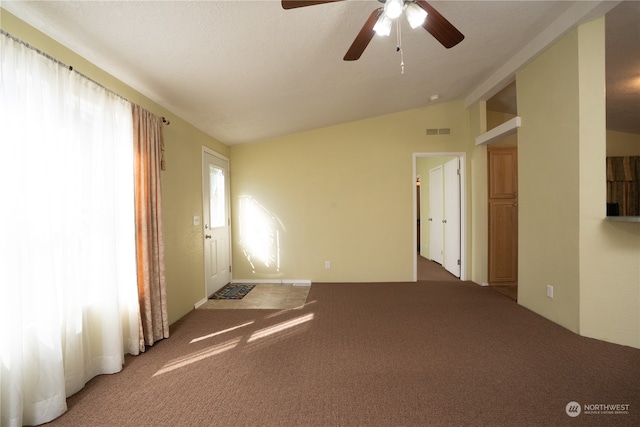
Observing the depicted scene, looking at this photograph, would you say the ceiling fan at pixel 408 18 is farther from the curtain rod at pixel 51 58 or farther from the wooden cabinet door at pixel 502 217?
the wooden cabinet door at pixel 502 217

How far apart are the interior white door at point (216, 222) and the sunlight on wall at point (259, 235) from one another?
0.86ft

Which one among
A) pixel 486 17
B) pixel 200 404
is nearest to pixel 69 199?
pixel 200 404

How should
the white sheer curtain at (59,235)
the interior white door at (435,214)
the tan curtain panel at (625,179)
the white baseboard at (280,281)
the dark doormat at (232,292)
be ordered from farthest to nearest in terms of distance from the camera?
the interior white door at (435,214)
the tan curtain panel at (625,179)
the white baseboard at (280,281)
the dark doormat at (232,292)
the white sheer curtain at (59,235)

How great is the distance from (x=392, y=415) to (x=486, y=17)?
128 inches

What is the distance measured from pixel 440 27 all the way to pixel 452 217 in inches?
149

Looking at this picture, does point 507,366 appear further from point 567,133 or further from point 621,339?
point 567,133

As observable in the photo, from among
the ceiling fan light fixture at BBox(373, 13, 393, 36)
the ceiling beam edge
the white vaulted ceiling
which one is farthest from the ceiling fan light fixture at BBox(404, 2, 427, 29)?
the ceiling beam edge

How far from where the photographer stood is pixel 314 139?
468cm

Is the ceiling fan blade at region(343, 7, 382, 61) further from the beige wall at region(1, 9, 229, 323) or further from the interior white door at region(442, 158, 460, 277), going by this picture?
the interior white door at region(442, 158, 460, 277)

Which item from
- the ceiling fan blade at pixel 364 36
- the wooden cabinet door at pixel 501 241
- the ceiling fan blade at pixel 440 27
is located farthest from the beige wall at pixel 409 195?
the ceiling fan blade at pixel 364 36

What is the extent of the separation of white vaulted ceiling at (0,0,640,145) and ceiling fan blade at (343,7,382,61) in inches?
12.6

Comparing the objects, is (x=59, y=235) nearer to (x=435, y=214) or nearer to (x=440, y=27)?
(x=440, y=27)

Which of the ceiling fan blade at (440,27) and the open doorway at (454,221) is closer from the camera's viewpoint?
the ceiling fan blade at (440,27)

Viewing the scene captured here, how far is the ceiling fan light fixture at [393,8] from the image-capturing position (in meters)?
1.46
